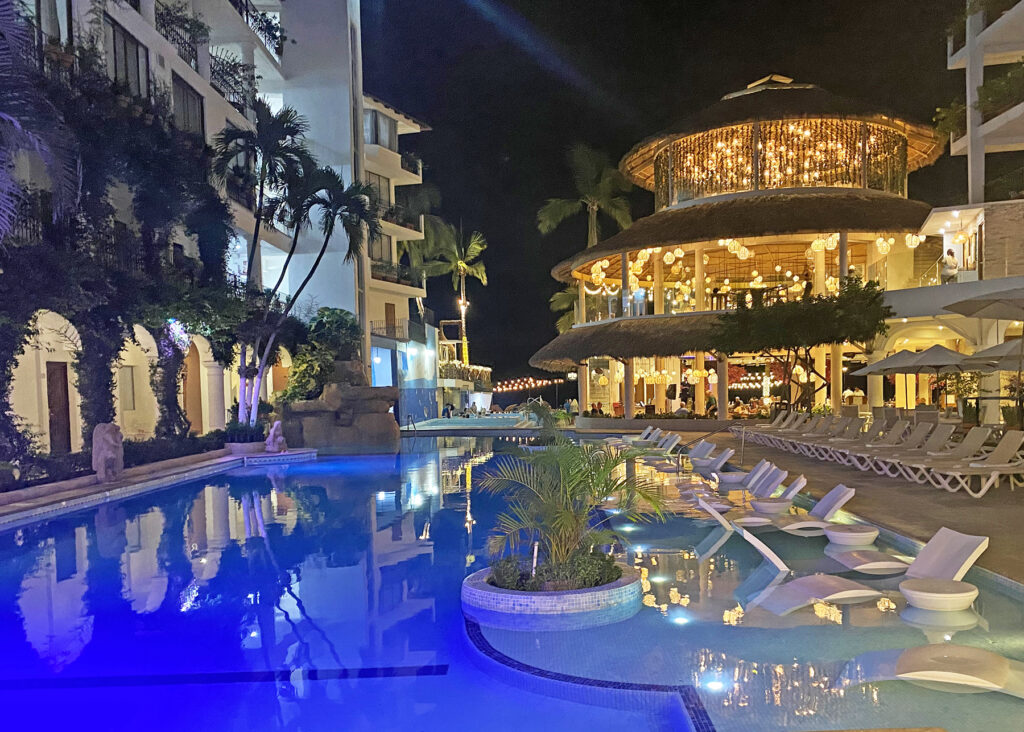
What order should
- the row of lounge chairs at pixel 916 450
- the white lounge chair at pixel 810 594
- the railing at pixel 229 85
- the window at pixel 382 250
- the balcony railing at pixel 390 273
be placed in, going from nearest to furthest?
1. the white lounge chair at pixel 810 594
2. the row of lounge chairs at pixel 916 450
3. the railing at pixel 229 85
4. the balcony railing at pixel 390 273
5. the window at pixel 382 250

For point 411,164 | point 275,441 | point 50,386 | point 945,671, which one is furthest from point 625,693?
point 411,164

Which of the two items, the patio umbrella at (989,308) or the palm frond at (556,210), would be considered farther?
the palm frond at (556,210)

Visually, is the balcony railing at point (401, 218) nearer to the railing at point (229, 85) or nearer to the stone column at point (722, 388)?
the railing at point (229, 85)

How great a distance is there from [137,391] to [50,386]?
10.2 ft

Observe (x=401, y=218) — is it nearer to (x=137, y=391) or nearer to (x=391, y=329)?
(x=391, y=329)

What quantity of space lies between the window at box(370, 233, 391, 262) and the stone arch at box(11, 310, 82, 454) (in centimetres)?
1831

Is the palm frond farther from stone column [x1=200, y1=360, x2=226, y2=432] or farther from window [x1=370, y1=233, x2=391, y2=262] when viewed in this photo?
stone column [x1=200, y1=360, x2=226, y2=432]

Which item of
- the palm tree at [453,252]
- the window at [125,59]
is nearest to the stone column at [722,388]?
the window at [125,59]

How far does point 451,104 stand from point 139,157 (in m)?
37.1

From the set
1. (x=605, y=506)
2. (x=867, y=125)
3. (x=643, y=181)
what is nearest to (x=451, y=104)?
(x=643, y=181)

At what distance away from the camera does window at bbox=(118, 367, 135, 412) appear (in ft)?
74.6

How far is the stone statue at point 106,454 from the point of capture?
1543cm

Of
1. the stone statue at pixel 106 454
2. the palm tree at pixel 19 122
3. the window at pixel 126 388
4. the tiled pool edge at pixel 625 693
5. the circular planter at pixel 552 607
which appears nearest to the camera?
the tiled pool edge at pixel 625 693

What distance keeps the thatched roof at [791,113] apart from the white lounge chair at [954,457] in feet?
60.7
